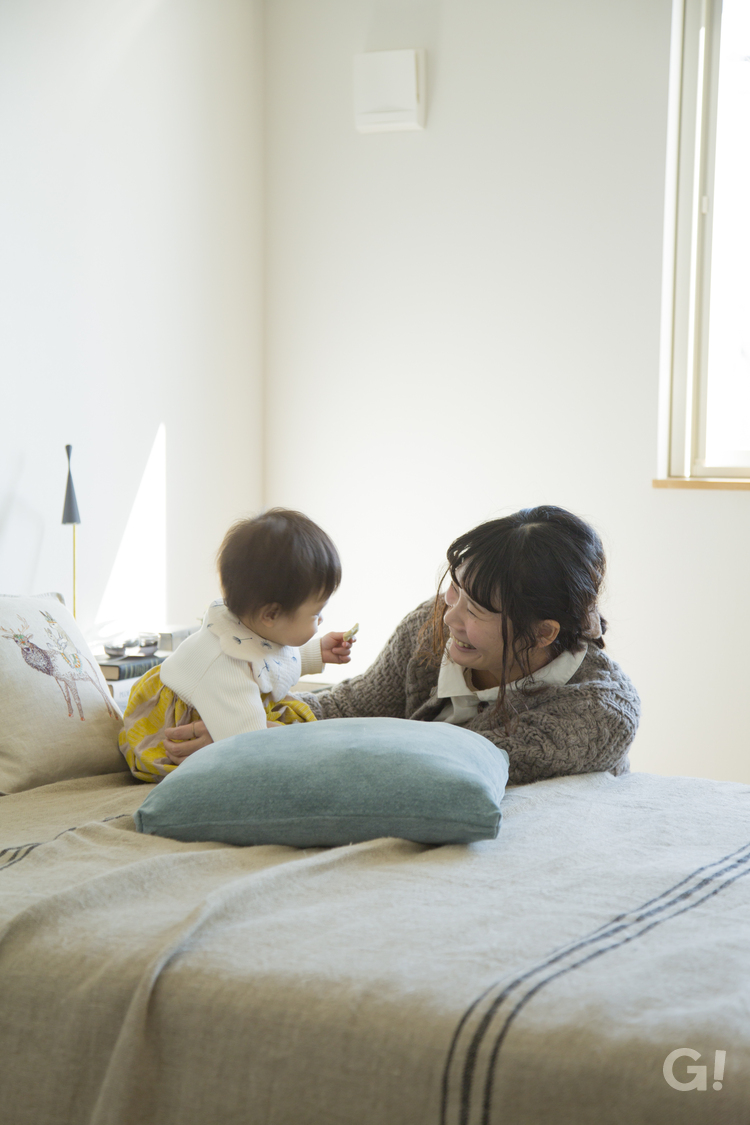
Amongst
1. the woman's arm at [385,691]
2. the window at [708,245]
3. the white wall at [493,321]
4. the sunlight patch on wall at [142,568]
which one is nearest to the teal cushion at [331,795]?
the woman's arm at [385,691]

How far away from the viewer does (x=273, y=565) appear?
1550 mm

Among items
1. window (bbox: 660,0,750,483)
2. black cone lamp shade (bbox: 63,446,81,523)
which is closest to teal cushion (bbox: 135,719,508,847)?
black cone lamp shade (bbox: 63,446,81,523)

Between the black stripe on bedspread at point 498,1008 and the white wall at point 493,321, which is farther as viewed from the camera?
the white wall at point 493,321

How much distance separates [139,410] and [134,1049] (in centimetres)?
211

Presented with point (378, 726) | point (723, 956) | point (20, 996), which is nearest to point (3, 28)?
point (378, 726)

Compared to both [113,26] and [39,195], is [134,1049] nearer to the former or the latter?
[39,195]

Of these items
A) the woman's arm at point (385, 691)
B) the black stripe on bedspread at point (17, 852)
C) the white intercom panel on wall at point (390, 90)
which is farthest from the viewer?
the white intercom panel on wall at point (390, 90)

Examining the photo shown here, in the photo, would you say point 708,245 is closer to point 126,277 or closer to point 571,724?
point 126,277

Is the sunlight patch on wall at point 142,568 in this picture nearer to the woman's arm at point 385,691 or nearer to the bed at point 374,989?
the woman's arm at point 385,691

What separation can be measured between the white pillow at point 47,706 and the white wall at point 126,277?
666 millimetres

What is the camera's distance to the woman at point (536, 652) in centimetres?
148

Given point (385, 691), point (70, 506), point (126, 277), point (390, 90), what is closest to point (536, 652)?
point (385, 691)

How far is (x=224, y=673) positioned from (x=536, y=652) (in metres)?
0.48

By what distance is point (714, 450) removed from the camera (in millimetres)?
3072
